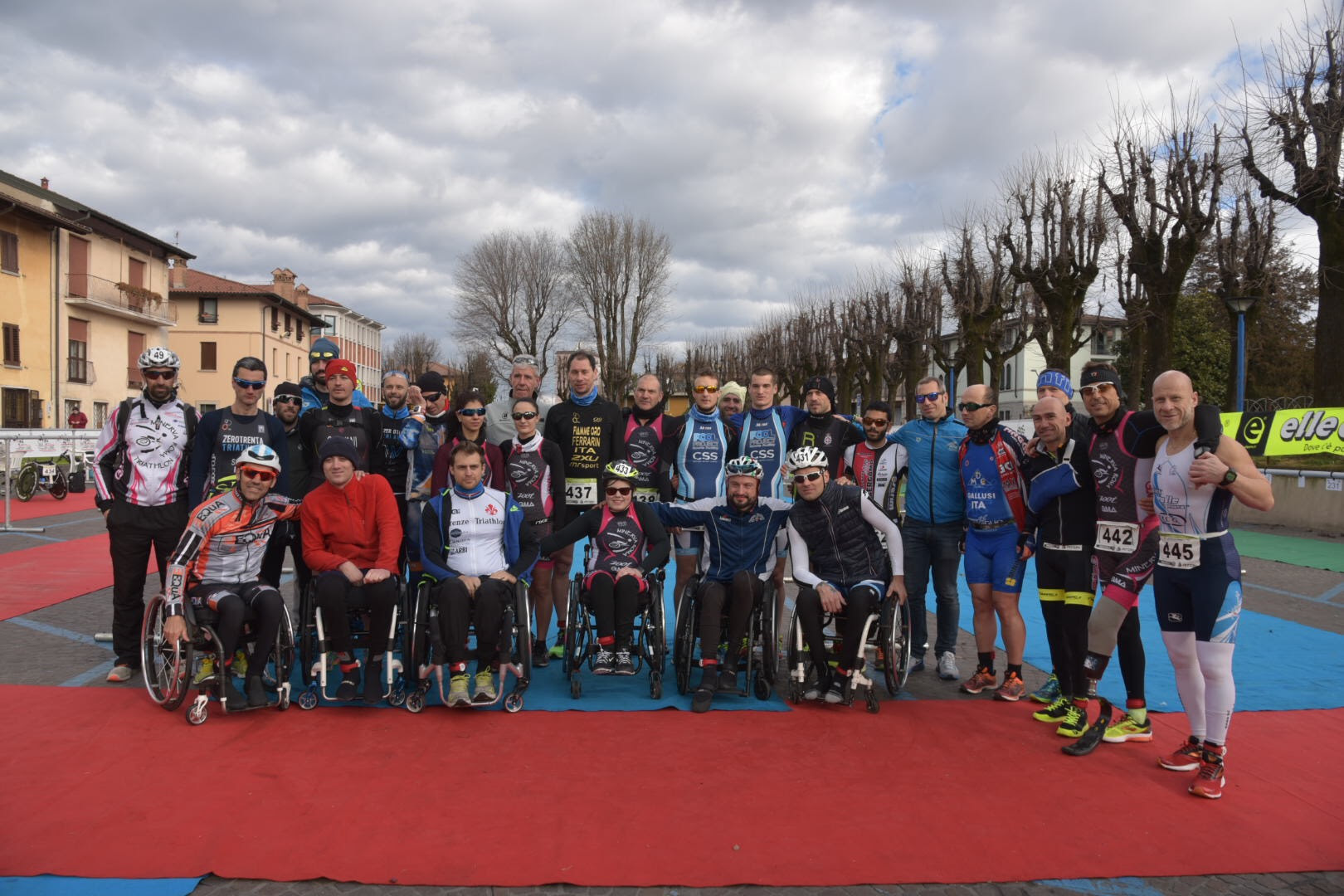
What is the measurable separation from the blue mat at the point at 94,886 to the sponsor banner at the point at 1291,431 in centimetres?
1590

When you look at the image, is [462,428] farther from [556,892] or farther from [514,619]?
[556,892]

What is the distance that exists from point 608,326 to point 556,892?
40687 mm

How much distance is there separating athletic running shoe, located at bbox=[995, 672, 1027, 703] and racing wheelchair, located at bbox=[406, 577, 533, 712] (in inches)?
108

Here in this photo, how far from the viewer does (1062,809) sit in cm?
337

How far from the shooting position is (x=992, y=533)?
4855 mm

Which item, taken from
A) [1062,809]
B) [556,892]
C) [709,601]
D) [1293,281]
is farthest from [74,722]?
[1293,281]

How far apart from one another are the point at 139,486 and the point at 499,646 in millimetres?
2418

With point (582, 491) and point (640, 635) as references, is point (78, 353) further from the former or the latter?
point (640, 635)

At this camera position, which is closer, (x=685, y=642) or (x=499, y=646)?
(x=499, y=646)

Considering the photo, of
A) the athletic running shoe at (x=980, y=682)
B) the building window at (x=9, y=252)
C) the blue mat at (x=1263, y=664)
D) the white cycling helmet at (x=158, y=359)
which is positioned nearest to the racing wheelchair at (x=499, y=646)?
the white cycling helmet at (x=158, y=359)

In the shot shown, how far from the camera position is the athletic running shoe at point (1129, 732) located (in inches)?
162

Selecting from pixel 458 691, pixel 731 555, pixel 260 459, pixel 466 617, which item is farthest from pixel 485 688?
pixel 260 459

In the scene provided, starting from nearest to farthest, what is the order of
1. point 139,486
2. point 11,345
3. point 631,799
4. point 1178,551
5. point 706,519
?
point 631,799, point 1178,551, point 139,486, point 706,519, point 11,345

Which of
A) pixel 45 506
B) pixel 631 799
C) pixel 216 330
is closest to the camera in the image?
pixel 631 799
